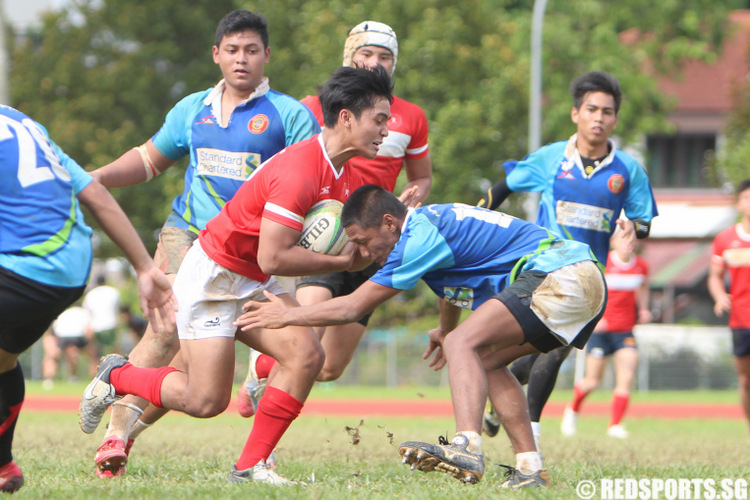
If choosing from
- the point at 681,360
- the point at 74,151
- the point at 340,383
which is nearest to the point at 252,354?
the point at 340,383

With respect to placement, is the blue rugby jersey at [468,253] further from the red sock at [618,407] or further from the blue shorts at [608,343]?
the blue shorts at [608,343]

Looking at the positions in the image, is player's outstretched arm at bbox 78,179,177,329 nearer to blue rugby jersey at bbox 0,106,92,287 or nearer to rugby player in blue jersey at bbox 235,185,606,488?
blue rugby jersey at bbox 0,106,92,287

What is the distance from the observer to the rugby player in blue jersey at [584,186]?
7.54 meters

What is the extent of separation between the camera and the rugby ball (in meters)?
5.62

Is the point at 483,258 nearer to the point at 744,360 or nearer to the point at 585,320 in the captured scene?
the point at 585,320

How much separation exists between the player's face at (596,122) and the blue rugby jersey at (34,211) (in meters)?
4.28

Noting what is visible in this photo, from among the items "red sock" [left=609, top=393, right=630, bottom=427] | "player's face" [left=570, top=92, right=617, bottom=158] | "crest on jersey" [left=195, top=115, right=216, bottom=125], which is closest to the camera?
"crest on jersey" [left=195, top=115, right=216, bottom=125]

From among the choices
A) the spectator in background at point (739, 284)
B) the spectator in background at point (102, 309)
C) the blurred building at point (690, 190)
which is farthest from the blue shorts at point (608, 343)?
the blurred building at point (690, 190)

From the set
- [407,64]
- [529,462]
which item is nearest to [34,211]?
[529,462]

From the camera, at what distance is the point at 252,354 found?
755cm

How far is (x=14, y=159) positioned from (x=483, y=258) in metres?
2.52

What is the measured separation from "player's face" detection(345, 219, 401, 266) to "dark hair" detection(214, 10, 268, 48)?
1.91 meters

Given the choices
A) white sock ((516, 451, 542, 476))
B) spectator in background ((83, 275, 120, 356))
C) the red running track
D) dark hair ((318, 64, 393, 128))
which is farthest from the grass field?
spectator in background ((83, 275, 120, 356))

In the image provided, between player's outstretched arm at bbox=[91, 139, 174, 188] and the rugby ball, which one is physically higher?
player's outstretched arm at bbox=[91, 139, 174, 188]
